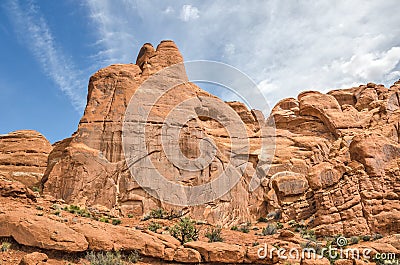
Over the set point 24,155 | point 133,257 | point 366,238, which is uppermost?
point 24,155

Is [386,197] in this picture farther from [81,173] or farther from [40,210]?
[81,173]

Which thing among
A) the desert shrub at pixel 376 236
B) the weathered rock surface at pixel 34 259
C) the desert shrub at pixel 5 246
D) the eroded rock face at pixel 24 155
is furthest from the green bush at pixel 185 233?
the eroded rock face at pixel 24 155

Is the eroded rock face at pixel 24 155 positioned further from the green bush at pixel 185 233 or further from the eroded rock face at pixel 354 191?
the green bush at pixel 185 233

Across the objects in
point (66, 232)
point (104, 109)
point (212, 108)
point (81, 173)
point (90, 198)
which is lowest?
point (66, 232)

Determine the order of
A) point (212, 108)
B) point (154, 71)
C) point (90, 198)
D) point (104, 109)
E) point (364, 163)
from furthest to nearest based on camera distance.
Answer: point (212, 108) < point (154, 71) < point (104, 109) < point (90, 198) < point (364, 163)

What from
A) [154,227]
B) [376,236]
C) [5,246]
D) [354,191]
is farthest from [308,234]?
[5,246]

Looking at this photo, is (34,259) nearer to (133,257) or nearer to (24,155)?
(133,257)

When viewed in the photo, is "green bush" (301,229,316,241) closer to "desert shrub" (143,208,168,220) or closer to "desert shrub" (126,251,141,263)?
"desert shrub" (143,208,168,220)

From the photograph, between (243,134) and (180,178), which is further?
(243,134)

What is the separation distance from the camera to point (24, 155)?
45.8 meters

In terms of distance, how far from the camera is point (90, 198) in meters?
28.3

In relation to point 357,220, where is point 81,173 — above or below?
above

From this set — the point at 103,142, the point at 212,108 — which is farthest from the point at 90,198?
the point at 212,108

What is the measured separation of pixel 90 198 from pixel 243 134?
2497cm
